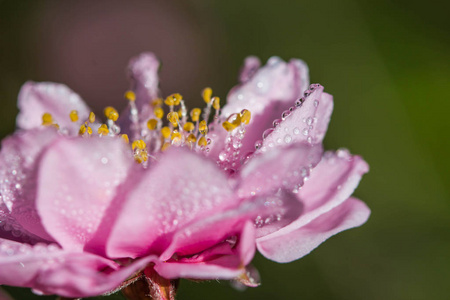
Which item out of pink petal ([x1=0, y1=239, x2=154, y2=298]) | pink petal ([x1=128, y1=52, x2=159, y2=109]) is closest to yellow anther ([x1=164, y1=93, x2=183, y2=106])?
pink petal ([x1=128, y1=52, x2=159, y2=109])

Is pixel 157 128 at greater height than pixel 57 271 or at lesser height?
greater

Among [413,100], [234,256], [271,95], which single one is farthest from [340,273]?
[234,256]

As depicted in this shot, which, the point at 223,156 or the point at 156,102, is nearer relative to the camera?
the point at 223,156

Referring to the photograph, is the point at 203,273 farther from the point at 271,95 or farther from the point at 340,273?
the point at 340,273

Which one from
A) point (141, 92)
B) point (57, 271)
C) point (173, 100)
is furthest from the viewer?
point (141, 92)

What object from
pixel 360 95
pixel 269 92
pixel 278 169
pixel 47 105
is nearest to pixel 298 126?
pixel 278 169

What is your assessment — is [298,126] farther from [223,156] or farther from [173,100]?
[173,100]
